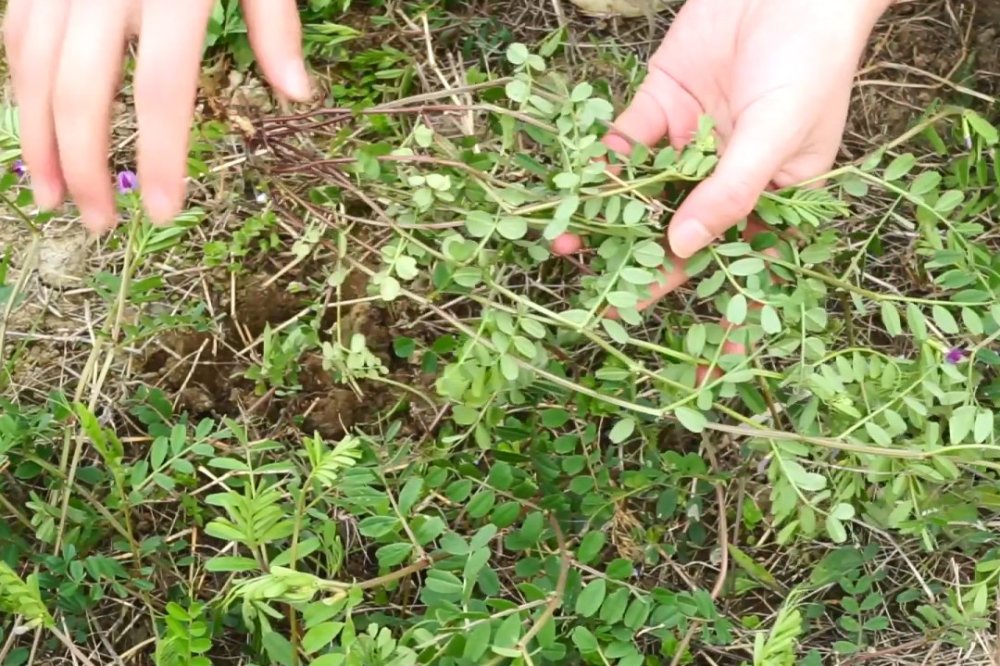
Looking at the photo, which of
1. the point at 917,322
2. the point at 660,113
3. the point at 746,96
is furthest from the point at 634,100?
the point at 917,322

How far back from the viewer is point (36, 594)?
103 centimetres

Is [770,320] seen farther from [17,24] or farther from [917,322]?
[17,24]

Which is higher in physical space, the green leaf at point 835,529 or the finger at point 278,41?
the finger at point 278,41

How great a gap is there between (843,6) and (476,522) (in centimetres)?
95

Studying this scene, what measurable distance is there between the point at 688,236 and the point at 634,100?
0.41 m

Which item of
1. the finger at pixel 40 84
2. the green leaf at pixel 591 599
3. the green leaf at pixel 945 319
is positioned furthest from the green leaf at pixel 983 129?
the finger at pixel 40 84

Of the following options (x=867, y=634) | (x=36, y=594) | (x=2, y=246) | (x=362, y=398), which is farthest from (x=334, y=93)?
(x=867, y=634)

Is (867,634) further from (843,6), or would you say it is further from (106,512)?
(106,512)

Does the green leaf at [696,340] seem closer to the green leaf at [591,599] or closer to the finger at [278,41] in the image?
the green leaf at [591,599]

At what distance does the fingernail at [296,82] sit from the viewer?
0.87 m

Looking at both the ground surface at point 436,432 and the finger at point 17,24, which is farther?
the ground surface at point 436,432

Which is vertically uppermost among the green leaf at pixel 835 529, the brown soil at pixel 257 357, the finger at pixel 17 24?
the finger at pixel 17 24

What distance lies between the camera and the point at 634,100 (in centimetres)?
135

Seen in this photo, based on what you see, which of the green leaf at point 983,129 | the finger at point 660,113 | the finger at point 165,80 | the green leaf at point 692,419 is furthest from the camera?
the finger at point 660,113
